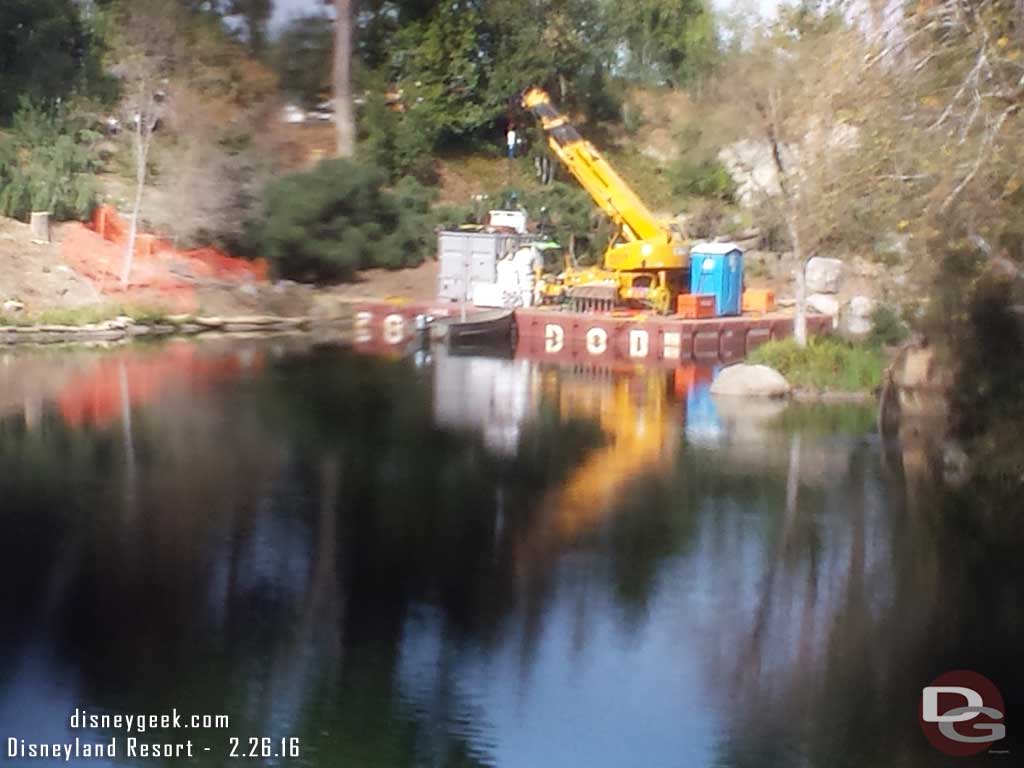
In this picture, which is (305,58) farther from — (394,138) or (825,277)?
(825,277)

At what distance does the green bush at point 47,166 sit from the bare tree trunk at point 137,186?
904mm

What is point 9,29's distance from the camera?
1041 inches

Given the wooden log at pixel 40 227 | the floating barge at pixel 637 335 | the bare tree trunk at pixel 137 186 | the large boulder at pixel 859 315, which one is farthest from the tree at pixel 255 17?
the large boulder at pixel 859 315

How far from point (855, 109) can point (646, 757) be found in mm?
4887

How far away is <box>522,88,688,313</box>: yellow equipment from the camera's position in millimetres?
21938

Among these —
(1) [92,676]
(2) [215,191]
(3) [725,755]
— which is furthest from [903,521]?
(2) [215,191]

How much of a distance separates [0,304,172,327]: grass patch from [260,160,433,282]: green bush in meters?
2.94

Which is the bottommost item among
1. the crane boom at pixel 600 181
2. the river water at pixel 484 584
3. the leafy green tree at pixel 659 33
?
the river water at pixel 484 584

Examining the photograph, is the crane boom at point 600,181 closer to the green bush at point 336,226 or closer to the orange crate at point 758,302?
the orange crate at point 758,302

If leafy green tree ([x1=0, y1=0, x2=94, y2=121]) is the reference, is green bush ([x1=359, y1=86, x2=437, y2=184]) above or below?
below

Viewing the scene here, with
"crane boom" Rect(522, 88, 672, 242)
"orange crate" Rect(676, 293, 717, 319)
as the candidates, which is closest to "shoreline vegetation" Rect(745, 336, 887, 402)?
"orange crate" Rect(676, 293, 717, 319)

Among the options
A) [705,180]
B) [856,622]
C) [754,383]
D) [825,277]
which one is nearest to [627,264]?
[825,277]

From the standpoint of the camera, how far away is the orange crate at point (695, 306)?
839 inches

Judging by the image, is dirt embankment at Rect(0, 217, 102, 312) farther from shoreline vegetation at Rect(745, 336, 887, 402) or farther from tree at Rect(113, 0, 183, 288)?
shoreline vegetation at Rect(745, 336, 887, 402)
